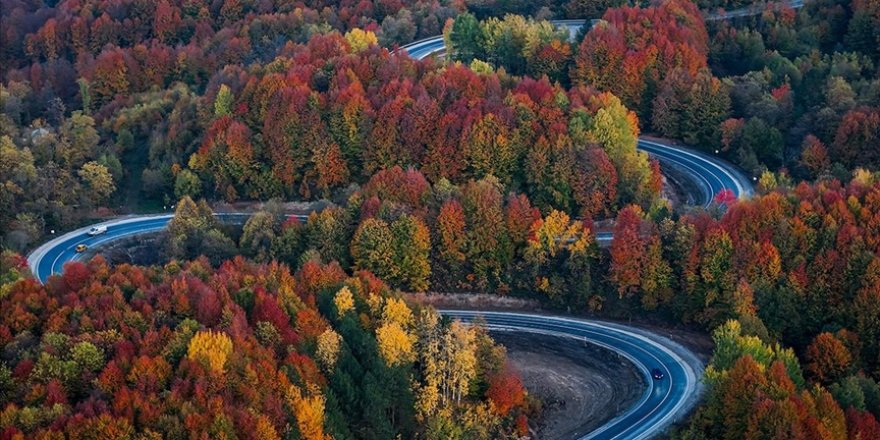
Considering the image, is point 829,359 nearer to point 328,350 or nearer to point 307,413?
point 328,350

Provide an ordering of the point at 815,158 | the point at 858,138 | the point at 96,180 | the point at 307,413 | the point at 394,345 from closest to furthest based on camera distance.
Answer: the point at 307,413, the point at 394,345, the point at 858,138, the point at 815,158, the point at 96,180

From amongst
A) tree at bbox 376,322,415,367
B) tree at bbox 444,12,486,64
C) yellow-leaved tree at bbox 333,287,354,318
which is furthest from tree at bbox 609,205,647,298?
tree at bbox 444,12,486,64

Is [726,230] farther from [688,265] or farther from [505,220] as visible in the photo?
[505,220]

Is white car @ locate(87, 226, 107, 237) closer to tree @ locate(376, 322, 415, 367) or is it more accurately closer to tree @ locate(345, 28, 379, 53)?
tree @ locate(345, 28, 379, 53)

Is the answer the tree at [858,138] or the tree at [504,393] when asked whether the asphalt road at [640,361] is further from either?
the tree at [858,138]

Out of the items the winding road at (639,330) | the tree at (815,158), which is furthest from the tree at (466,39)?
the tree at (815,158)

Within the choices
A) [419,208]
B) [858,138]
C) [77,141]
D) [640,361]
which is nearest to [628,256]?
[640,361]
